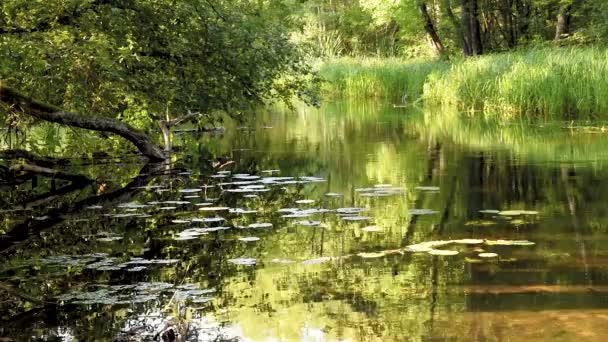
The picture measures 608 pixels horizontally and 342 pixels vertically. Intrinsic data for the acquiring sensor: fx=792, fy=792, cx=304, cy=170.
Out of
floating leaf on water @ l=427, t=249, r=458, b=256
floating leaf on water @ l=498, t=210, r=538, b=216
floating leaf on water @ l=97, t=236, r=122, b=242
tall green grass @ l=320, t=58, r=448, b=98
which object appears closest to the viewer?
floating leaf on water @ l=427, t=249, r=458, b=256

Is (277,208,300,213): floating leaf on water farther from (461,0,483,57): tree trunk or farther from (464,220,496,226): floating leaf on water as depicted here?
(461,0,483,57): tree trunk

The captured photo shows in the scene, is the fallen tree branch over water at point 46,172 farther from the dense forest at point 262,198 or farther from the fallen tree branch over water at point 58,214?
the fallen tree branch over water at point 58,214

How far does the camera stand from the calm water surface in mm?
4016

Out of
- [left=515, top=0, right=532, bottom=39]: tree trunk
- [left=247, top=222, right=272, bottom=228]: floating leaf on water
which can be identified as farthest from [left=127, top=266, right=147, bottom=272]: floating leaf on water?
[left=515, top=0, right=532, bottom=39]: tree trunk

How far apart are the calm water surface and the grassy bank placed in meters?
4.69

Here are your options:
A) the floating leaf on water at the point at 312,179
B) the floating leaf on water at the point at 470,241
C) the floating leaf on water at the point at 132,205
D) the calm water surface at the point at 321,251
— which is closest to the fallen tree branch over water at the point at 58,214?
the calm water surface at the point at 321,251

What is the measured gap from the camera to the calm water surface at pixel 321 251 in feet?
13.2

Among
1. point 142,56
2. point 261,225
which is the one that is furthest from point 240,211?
point 142,56

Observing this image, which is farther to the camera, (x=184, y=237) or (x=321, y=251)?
(x=184, y=237)

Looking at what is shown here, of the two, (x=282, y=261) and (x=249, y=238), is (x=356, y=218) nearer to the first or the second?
(x=249, y=238)

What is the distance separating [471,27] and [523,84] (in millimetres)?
10969

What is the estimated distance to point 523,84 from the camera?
16.2m

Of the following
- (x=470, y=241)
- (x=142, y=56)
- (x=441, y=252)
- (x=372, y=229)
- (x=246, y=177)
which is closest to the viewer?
(x=441, y=252)

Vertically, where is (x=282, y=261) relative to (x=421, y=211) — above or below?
below
